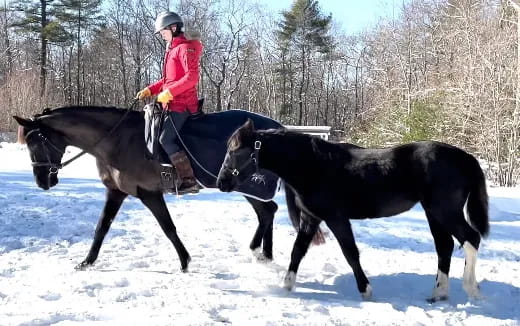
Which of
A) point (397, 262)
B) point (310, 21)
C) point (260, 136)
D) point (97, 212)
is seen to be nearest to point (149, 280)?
point (260, 136)

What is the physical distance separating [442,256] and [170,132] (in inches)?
118

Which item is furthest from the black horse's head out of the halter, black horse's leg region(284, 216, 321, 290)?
black horse's leg region(284, 216, 321, 290)

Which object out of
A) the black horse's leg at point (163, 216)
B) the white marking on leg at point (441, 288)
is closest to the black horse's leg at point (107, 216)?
the black horse's leg at point (163, 216)

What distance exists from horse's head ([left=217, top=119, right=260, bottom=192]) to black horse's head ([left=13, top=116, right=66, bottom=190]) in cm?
212

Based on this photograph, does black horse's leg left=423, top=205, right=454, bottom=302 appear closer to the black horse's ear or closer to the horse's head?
the horse's head

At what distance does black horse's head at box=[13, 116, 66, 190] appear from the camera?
17.6ft

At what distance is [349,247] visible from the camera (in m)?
4.49

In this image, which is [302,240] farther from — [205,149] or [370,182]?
[205,149]

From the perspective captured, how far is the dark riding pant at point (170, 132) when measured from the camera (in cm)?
532

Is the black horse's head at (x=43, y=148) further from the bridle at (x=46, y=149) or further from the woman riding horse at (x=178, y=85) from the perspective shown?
the woman riding horse at (x=178, y=85)

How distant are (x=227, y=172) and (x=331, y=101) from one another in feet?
167

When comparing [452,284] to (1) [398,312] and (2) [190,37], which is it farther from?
(2) [190,37]

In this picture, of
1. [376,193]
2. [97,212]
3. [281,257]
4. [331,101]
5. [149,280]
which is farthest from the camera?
[331,101]

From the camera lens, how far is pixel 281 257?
609 centimetres
